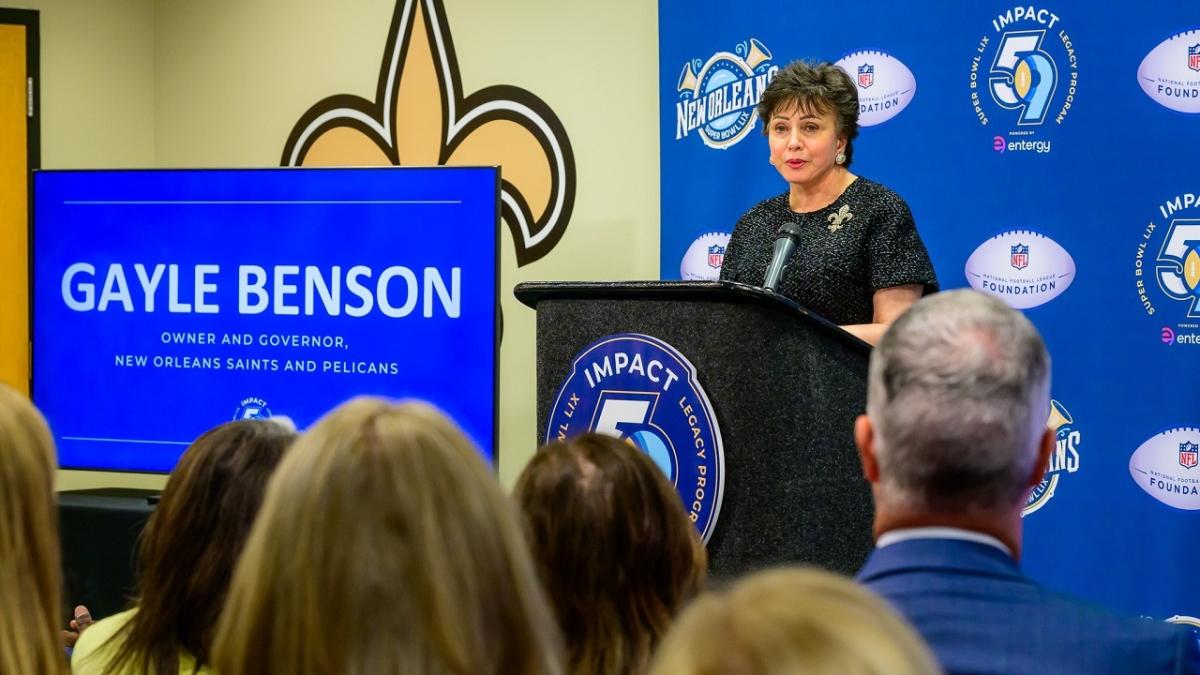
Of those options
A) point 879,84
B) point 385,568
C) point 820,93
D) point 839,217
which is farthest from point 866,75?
point 385,568

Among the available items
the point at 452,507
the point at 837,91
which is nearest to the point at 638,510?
the point at 452,507

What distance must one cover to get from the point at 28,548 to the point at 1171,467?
9.77ft

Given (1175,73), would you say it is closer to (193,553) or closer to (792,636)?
(193,553)

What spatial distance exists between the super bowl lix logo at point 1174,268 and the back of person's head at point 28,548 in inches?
117

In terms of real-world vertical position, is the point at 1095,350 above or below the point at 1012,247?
below

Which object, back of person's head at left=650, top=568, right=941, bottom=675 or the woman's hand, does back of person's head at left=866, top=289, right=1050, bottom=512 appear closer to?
back of person's head at left=650, top=568, right=941, bottom=675

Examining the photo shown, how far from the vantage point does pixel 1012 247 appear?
383 cm

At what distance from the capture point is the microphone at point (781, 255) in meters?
2.59

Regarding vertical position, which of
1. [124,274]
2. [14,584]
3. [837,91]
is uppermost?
[837,91]

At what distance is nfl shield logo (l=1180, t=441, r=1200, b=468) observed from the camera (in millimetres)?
3529

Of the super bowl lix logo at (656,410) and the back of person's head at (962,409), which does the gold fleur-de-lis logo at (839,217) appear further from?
the back of person's head at (962,409)

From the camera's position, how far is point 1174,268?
11.8 feet

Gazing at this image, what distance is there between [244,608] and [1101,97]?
3203mm

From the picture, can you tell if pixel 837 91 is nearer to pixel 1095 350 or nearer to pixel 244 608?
pixel 1095 350
